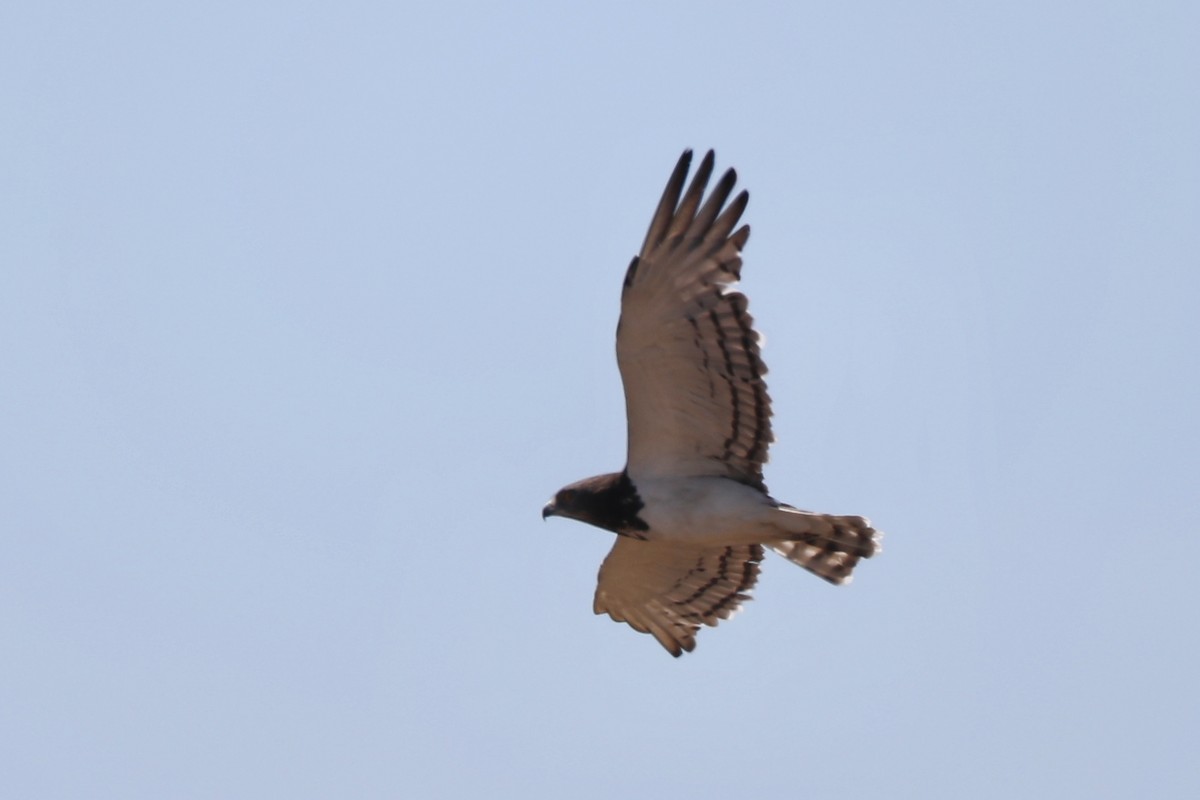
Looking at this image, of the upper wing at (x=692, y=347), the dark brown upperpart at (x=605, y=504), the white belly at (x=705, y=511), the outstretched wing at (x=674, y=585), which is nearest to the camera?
the upper wing at (x=692, y=347)

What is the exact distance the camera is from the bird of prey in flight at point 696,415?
1300 cm

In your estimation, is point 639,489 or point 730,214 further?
point 639,489

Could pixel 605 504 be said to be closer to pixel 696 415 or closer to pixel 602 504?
pixel 602 504

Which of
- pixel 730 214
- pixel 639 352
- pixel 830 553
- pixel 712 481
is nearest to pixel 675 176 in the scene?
pixel 730 214

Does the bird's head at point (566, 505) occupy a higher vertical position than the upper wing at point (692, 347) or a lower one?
lower

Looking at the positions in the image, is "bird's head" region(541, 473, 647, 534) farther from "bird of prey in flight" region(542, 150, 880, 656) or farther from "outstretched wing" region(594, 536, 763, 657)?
"outstretched wing" region(594, 536, 763, 657)

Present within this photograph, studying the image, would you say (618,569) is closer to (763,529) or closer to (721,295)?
(763,529)

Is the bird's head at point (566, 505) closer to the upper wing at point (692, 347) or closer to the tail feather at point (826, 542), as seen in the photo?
the upper wing at point (692, 347)

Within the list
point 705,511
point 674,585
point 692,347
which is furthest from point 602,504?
point 674,585

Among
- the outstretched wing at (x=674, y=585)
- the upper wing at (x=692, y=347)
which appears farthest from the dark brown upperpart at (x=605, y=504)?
the outstretched wing at (x=674, y=585)

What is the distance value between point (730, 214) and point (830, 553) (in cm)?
300

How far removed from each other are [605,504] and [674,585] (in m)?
1.72

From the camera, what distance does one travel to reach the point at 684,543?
559 inches

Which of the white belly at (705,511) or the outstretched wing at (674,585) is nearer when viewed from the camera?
the white belly at (705,511)
